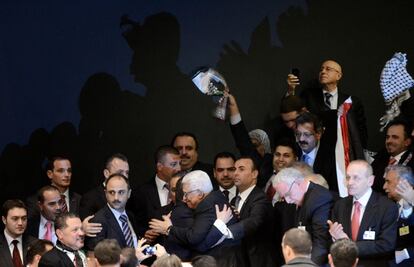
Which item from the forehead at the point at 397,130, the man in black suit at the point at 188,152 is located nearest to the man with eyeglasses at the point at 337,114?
the forehead at the point at 397,130

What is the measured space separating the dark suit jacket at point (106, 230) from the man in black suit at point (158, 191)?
0.60 meters

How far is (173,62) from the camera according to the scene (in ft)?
39.5

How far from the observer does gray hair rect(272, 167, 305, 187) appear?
938cm

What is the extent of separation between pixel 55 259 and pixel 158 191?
1.67 metres

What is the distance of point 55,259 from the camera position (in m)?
8.93

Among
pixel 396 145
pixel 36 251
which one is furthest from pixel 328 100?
pixel 36 251

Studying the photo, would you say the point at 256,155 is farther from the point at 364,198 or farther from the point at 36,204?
the point at 36,204

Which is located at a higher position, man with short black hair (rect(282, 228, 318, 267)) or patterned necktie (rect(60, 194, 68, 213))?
patterned necktie (rect(60, 194, 68, 213))

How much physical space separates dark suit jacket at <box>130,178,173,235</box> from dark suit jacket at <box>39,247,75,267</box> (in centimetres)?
122

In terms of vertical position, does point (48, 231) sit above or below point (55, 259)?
above

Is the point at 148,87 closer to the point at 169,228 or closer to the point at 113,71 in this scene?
the point at 113,71

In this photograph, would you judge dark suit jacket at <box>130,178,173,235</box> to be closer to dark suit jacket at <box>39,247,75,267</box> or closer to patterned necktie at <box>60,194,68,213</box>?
patterned necktie at <box>60,194,68,213</box>

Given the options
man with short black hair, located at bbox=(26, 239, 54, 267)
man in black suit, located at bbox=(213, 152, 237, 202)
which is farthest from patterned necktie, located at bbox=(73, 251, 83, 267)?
man in black suit, located at bbox=(213, 152, 237, 202)

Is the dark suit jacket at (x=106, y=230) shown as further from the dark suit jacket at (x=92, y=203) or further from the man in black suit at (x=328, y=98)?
the man in black suit at (x=328, y=98)
